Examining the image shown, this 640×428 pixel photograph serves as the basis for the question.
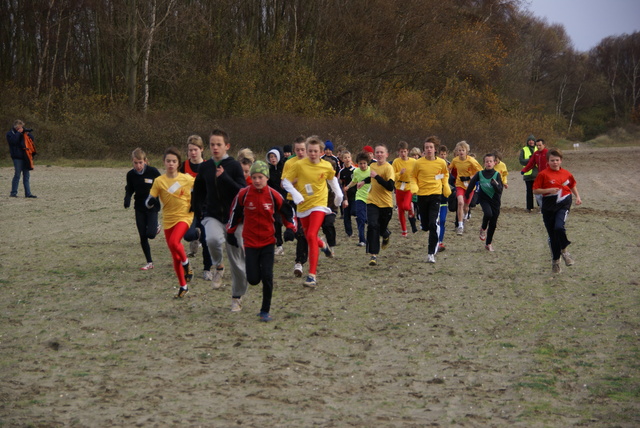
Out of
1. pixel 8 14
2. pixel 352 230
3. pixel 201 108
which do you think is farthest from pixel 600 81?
pixel 352 230

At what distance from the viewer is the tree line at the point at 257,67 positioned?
38688 mm

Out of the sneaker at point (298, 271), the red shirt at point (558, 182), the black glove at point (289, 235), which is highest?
the red shirt at point (558, 182)

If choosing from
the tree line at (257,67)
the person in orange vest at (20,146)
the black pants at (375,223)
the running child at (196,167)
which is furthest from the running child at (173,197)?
the tree line at (257,67)

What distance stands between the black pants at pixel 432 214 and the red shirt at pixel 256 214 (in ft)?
13.1

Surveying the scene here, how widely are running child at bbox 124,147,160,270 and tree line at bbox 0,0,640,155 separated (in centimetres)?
2619

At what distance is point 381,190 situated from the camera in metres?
11.8

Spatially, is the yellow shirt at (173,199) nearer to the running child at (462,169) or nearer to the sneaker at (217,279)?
the sneaker at (217,279)

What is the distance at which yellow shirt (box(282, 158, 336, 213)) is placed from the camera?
10203 mm

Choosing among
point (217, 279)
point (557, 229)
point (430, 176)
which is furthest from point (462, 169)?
point (217, 279)

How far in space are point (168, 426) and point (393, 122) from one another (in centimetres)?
3804

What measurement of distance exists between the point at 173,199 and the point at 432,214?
4.32 m

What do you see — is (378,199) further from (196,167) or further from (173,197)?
Result: (173,197)

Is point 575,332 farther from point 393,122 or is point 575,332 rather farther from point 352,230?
point 393,122

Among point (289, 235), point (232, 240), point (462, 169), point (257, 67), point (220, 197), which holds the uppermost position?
point (257, 67)
